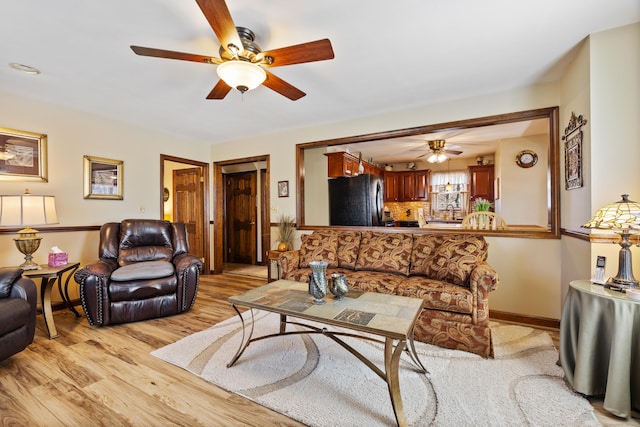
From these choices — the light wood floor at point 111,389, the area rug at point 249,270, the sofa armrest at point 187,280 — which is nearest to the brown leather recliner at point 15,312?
the light wood floor at point 111,389

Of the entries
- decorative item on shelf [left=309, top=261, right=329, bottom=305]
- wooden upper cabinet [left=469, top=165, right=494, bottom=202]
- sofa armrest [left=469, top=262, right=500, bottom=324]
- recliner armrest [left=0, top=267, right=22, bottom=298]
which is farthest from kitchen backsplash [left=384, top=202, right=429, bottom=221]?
recliner armrest [left=0, top=267, right=22, bottom=298]

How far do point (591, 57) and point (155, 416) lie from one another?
12.5ft

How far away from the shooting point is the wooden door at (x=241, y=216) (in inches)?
250

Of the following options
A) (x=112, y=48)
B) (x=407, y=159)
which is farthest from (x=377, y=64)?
(x=407, y=159)

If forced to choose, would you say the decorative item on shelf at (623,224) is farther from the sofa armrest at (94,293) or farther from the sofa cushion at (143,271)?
the sofa armrest at (94,293)

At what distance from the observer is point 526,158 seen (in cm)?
490

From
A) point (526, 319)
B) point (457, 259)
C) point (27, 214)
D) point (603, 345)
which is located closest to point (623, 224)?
point (603, 345)

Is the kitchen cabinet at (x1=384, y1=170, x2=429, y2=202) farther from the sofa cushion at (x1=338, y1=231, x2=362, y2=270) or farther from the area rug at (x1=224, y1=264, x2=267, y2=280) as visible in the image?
the sofa cushion at (x1=338, y1=231, x2=362, y2=270)

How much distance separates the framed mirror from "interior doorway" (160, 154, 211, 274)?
200 cm

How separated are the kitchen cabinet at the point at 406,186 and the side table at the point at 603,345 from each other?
212 inches

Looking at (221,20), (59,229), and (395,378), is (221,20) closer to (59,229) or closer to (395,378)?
(395,378)

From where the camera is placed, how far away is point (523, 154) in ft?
16.1

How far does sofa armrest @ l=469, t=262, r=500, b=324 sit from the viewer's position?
2248 millimetres

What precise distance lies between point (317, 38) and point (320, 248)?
224cm
